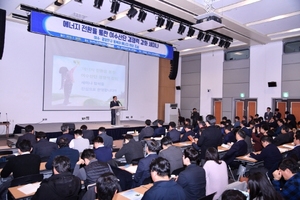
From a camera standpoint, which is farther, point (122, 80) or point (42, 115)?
point (122, 80)

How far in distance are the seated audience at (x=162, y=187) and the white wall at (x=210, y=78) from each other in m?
11.4

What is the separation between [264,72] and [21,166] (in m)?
10.9

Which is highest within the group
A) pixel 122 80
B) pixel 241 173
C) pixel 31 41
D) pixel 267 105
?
pixel 31 41

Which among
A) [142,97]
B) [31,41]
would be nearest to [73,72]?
[31,41]

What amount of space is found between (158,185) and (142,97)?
11080mm

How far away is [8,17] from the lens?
27.9ft

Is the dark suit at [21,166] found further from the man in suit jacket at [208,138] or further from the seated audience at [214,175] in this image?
the man in suit jacket at [208,138]

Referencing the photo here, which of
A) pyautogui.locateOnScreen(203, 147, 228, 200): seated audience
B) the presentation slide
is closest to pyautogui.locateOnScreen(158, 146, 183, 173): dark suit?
pyautogui.locateOnScreen(203, 147, 228, 200): seated audience

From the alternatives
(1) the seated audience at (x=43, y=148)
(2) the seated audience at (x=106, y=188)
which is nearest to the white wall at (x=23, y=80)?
(1) the seated audience at (x=43, y=148)

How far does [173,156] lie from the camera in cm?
360

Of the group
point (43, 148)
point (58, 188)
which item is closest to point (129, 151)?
point (43, 148)

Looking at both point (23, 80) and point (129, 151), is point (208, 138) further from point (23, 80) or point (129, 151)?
point (23, 80)

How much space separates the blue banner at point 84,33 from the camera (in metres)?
6.49

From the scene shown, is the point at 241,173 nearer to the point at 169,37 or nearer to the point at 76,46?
the point at 169,37
